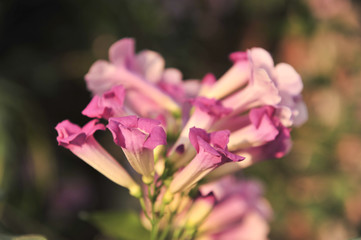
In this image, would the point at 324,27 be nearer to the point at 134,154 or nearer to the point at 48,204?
the point at 48,204

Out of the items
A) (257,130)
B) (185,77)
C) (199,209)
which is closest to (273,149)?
(257,130)

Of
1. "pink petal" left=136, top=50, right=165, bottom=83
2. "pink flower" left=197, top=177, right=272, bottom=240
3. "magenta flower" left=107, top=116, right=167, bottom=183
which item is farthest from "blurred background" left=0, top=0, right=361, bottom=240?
"magenta flower" left=107, top=116, right=167, bottom=183

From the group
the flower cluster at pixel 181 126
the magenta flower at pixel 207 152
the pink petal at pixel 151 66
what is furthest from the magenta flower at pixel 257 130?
the pink petal at pixel 151 66

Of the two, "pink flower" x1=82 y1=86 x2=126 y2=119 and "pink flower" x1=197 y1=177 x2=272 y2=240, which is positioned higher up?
"pink flower" x1=82 y1=86 x2=126 y2=119

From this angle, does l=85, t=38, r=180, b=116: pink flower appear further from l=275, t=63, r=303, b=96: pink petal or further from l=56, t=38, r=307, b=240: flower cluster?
l=275, t=63, r=303, b=96: pink petal

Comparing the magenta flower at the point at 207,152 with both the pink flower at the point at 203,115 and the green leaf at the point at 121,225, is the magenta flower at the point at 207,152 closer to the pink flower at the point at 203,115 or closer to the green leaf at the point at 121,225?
the pink flower at the point at 203,115

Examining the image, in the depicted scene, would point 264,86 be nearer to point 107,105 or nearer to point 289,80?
point 289,80
